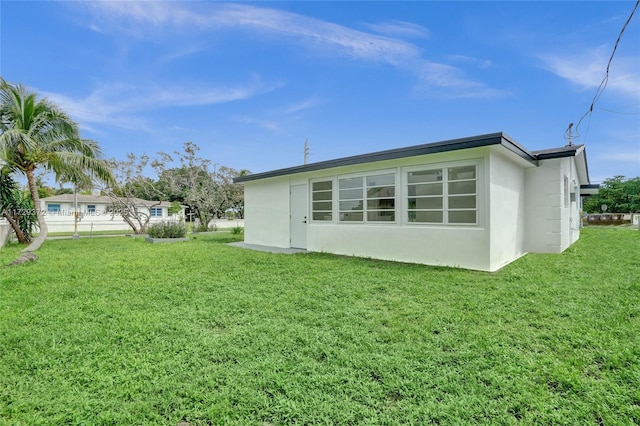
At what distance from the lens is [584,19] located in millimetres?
7660

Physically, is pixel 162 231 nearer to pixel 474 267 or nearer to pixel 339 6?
pixel 339 6

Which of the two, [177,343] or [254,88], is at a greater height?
[254,88]

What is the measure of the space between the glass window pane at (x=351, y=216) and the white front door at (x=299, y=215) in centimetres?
157

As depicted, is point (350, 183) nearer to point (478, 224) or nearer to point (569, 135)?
point (478, 224)

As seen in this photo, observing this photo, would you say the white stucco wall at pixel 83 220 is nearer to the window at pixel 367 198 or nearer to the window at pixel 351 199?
the window at pixel 351 199

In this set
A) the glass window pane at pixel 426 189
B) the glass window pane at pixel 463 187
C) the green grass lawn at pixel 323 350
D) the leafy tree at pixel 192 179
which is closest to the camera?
the green grass lawn at pixel 323 350

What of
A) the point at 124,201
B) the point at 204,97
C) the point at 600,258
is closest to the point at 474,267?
the point at 600,258

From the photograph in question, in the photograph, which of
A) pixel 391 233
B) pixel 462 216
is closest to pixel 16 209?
pixel 391 233

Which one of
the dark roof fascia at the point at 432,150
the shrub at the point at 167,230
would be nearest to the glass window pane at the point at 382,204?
the dark roof fascia at the point at 432,150

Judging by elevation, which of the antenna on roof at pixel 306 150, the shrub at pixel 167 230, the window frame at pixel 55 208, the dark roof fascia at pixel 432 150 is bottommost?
the shrub at pixel 167 230

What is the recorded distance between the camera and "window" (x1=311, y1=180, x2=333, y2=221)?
9656mm

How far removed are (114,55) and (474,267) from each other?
572 inches

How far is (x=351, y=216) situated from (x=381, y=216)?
1.07 m

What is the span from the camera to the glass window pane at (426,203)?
23.8 ft
